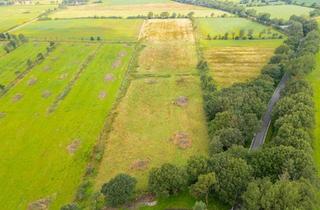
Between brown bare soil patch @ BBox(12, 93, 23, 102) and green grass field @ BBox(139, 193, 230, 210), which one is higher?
green grass field @ BBox(139, 193, 230, 210)

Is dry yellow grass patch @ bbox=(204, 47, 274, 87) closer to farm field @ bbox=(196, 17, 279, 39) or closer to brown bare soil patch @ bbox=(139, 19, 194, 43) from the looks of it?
farm field @ bbox=(196, 17, 279, 39)

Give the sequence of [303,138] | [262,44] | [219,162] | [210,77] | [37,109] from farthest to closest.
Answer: [262,44]
[210,77]
[37,109]
[303,138]
[219,162]

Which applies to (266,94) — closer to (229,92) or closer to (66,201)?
(229,92)

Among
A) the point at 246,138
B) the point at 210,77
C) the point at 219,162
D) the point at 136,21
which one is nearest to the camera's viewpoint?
the point at 219,162

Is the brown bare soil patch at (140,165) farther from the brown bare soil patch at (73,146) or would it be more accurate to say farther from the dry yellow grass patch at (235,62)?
the dry yellow grass patch at (235,62)

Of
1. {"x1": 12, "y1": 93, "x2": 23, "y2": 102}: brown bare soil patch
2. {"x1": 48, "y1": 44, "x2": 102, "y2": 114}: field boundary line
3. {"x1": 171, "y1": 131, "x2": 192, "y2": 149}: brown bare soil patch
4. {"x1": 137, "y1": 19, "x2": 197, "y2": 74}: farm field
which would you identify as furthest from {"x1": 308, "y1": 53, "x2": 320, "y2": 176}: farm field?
{"x1": 12, "y1": 93, "x2": 23, "y2": 102}: brown bare soil patch

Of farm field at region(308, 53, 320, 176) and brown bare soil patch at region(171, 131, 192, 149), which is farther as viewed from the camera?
brown bare soil patch at region(171, 131, 192, 149)

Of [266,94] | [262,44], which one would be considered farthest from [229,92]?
[262,44]
